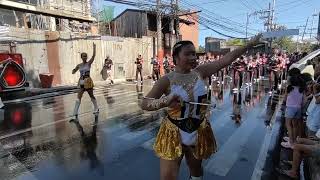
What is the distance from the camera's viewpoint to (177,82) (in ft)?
11.5

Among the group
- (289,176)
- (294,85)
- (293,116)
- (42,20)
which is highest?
(42,20)

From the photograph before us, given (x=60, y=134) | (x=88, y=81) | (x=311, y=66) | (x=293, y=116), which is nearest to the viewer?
(x=293, y=116)

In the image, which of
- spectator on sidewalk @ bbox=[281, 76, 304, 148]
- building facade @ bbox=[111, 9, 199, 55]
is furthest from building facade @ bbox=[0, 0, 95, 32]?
spectator on sidewalk @ bbox=[281, 76, 304, 148]

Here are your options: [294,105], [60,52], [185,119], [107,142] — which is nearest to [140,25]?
[60,52]

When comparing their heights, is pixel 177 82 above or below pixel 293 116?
above

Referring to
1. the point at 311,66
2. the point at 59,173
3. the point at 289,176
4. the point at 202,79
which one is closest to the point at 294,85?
the point at 289,176

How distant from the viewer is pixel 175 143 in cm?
345

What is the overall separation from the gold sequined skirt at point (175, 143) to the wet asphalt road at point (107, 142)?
179 cm

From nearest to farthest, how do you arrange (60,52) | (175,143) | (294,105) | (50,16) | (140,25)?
(175,143), (294,105), (50,16), (60,52), (140,25)

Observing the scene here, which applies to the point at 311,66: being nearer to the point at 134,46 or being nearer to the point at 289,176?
the point at 289,176

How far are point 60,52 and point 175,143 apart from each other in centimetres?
1778

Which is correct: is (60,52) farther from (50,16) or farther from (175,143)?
(175,143)

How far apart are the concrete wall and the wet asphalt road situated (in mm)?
7078

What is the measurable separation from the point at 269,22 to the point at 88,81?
62838 mm
